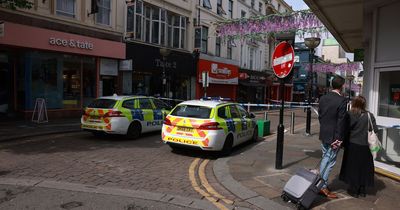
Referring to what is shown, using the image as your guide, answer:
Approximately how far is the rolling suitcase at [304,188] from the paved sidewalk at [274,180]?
8.2 inches

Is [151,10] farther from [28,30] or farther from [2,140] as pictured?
[2,140]

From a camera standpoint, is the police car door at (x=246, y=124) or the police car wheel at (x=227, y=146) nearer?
the police car wheel at (x=227, y=146)

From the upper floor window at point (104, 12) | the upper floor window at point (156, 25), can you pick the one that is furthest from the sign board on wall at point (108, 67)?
the upper floor window at point (156, 25)

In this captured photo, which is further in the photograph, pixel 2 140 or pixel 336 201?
pixel 2 140

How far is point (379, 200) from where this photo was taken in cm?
566

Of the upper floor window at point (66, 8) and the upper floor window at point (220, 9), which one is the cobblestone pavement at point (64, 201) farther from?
the upper floor window at point (220, 9)

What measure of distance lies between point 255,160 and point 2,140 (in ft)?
23.3

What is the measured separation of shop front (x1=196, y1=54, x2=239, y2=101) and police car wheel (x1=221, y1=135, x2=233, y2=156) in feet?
54.4

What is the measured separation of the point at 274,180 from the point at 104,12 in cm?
1455

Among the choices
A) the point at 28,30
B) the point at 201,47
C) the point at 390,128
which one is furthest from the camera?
the point at 201,47

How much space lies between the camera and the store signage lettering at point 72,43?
15.3m

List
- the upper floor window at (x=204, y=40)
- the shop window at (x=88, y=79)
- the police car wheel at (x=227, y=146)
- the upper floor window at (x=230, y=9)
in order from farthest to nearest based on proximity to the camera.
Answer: the upper floor window at (x=230, y=9) → the upper floor window at (x=204, y=40) → the shop window at (x=88, y=79) → the police car wheel at (x=227, y=146)

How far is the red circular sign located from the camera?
298 inches

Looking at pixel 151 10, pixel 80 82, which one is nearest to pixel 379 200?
pixel 80 82
